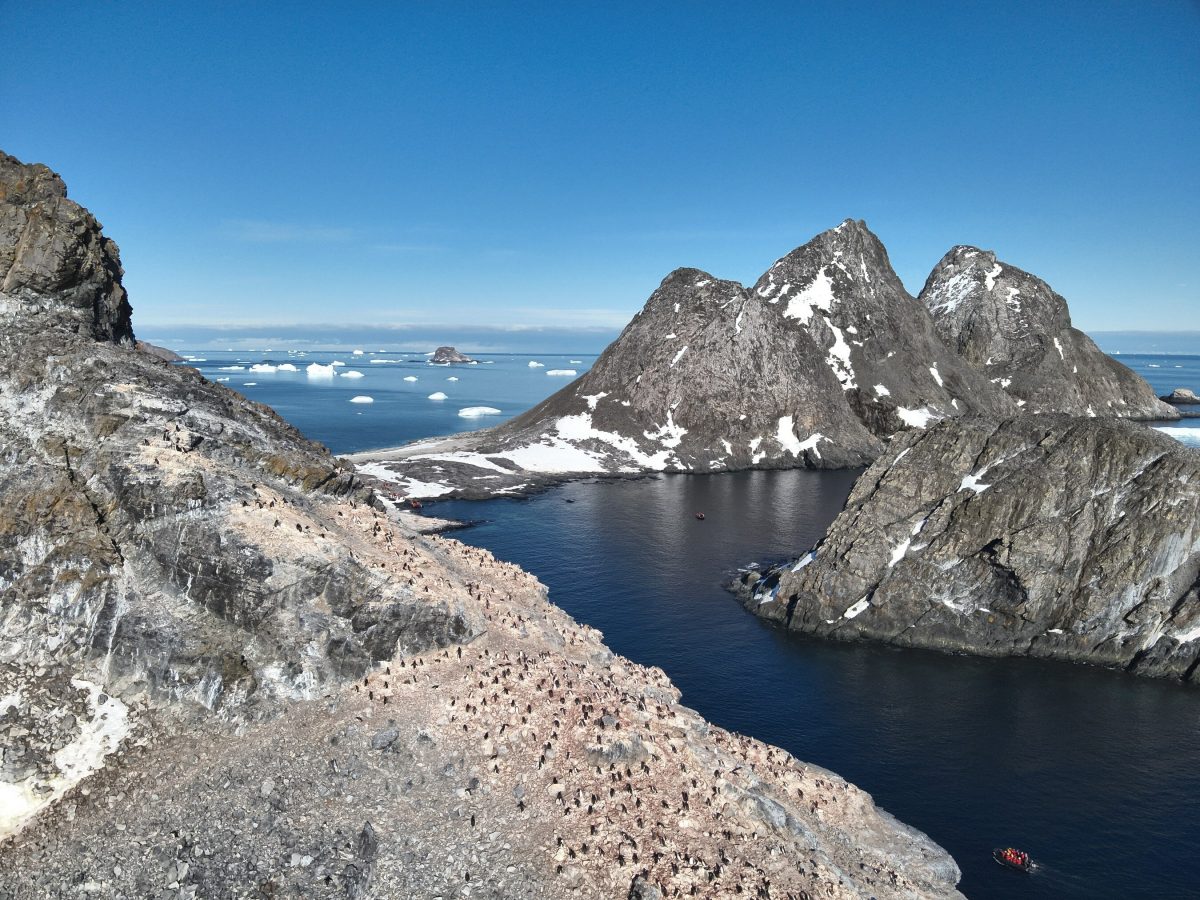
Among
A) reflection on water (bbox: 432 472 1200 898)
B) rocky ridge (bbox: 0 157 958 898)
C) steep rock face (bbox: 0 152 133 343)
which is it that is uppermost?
steep rock face (bbox: 0 152 133 343)

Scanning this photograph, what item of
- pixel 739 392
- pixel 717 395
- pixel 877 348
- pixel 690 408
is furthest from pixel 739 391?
pixel 877 348

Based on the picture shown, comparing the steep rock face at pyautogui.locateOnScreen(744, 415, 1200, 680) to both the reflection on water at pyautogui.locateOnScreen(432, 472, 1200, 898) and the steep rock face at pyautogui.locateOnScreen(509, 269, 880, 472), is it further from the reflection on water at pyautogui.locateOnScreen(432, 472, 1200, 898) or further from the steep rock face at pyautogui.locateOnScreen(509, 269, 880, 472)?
the steep rock face at pyautogui.locateOnScreen(509, 269, 880, 472)

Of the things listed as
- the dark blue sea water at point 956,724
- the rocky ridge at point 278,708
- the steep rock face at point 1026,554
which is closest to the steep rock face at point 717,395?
the dark blue sea water at point 956,724

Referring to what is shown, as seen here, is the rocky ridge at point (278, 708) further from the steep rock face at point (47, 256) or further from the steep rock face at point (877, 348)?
the steep rock face at point (877, 348)

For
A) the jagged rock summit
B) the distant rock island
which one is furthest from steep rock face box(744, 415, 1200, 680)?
the jagged rock summit

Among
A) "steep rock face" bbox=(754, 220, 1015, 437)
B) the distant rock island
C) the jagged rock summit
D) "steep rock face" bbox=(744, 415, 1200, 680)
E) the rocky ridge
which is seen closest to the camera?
the rocky ridge

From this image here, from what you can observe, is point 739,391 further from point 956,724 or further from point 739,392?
point 956,724

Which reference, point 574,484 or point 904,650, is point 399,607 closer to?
point 904,650
